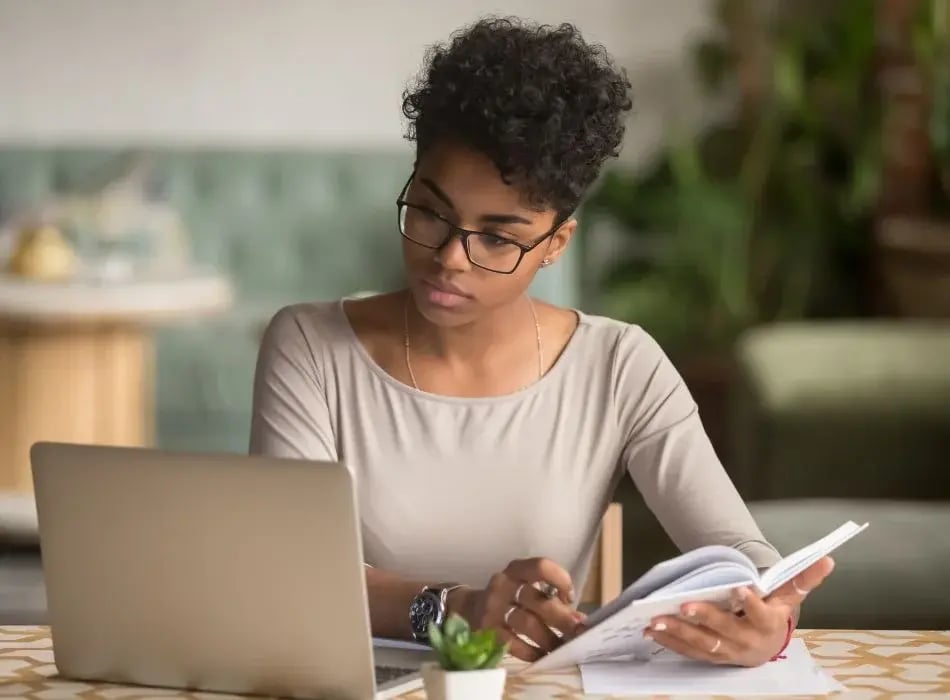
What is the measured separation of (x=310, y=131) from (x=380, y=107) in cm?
27

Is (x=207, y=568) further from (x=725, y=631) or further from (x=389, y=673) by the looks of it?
(x=725, y=631)

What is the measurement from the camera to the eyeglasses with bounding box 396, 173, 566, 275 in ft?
5.31

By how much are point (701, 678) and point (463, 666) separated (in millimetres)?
294

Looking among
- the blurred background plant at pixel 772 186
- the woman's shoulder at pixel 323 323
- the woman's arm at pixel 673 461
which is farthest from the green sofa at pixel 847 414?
the woman's shoulder at pixel 323 323

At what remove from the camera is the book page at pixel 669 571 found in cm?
136

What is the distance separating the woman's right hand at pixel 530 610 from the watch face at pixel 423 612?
7 cm

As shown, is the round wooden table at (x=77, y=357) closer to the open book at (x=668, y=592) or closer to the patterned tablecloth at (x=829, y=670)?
the patterned tablecloth at (x=829, y=670)

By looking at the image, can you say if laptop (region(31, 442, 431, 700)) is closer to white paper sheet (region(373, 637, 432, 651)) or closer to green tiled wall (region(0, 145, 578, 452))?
white paper sheet (region(373, 637, 432, 651))

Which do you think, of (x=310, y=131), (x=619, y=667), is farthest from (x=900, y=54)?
(x=619, y=667)

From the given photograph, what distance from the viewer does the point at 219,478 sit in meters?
1.23

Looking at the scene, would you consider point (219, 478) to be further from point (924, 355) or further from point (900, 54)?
point (900, 54)

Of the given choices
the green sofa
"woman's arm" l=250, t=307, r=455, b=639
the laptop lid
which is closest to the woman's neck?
"woman's arm" l=250, t=307, r=455, b=639

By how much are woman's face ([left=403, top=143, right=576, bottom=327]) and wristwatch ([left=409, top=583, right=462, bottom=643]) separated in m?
0.30

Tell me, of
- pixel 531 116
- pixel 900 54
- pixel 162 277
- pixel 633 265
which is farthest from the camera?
pixel 633 265
